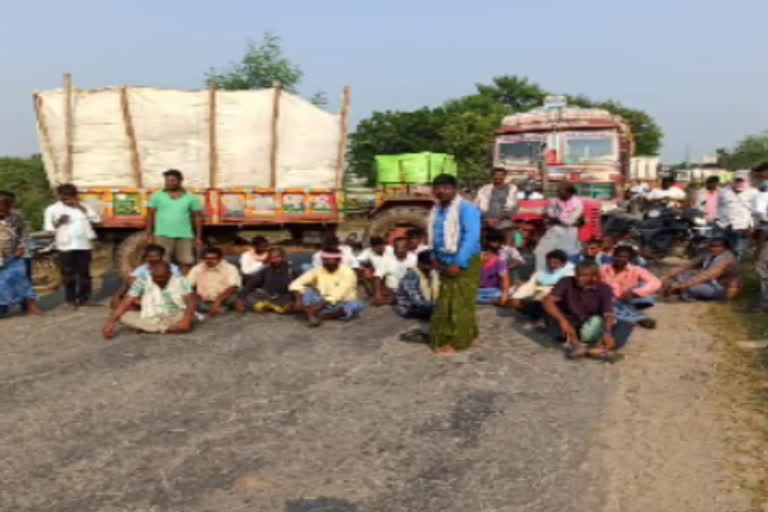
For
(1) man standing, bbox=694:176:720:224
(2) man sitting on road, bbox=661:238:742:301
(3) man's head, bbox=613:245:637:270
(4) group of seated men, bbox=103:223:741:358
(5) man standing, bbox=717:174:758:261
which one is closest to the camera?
(4) group of seated men, bbox=103:223:741:358

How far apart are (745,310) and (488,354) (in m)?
3.34

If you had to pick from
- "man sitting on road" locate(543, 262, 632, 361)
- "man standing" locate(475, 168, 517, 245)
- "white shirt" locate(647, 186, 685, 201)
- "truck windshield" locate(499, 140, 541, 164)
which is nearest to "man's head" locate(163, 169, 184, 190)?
"man standing" locate(475, 168, 517, 245)

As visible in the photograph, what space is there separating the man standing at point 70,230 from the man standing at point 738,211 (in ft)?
24.9

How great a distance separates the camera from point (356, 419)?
175 inches

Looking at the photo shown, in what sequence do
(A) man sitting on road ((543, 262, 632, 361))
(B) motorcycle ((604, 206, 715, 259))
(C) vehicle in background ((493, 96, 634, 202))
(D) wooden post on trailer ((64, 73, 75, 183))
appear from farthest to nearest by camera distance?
(C) vehicle in background ((493, 96, 634, 202)), (B) motorcycle ((604, 206, 715, 259)), (D) wooden post on trailer ((64, 73, 75, 183)), (A) man sitting on road ((543, 262, 632, 361))

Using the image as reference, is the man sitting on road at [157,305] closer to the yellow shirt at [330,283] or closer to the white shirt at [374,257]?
the yellow shirt at [330,283]

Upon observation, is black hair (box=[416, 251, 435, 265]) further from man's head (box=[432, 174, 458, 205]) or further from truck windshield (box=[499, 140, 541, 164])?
truck windshield (box=[499, 140, 541, 164])

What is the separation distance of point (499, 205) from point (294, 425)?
5.25m

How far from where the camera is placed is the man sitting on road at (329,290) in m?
7.37

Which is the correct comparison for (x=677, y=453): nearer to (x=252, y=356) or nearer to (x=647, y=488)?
(x=647, y=488)

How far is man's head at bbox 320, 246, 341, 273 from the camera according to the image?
7.42 meters

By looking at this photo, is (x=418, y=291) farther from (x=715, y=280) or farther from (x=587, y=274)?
(x=715, y=280)

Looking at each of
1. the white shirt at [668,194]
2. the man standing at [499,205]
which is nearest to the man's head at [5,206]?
the man standing at [499,205]

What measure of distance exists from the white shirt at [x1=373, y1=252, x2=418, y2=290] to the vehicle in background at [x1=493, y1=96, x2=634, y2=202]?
12.7 feet
